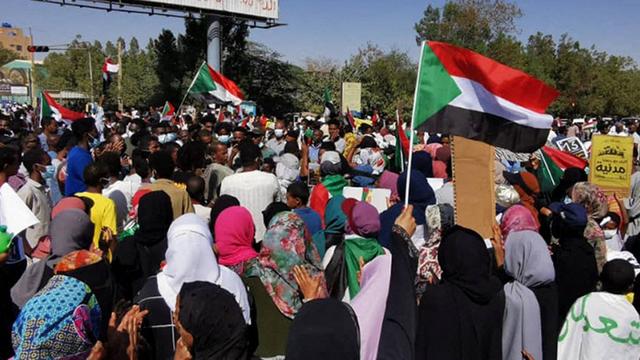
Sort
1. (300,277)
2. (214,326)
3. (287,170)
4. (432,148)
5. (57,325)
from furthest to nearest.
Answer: (432,148) → (287,170) → (300,277) → (57,325) → (214,326)

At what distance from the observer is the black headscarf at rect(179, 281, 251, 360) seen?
2.38 metres

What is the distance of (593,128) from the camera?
80.6 ft

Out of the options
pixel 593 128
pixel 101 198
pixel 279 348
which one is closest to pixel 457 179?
pixel 279 348

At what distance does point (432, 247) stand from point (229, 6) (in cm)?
3267

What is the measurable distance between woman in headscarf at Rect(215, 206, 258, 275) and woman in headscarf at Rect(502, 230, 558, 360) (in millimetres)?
1764

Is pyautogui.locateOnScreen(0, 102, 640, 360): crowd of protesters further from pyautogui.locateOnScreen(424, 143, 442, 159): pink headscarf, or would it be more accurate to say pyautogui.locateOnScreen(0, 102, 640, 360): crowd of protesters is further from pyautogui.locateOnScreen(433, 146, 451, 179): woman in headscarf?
pyautogui.locateOnScreen(424, 143, 442, 159): pink headscarf

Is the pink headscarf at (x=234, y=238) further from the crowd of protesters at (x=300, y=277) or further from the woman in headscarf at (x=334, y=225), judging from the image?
the woman in headscarf at (x=334, y=225)

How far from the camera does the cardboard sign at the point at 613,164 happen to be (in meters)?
7.33

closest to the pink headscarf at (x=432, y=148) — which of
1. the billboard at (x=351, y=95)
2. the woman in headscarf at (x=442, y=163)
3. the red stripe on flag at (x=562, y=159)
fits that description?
the woman in headscarf at (x=442, y=163)

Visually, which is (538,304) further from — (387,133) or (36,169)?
(387,133)

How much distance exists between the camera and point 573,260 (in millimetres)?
4375

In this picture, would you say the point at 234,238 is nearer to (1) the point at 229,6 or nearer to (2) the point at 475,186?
(2) the point at 475,186

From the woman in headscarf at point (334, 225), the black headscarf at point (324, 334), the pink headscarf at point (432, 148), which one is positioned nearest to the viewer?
the black headscarf at point (324, 334)

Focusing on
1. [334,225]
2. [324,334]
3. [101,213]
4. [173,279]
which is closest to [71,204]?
[101,213]
